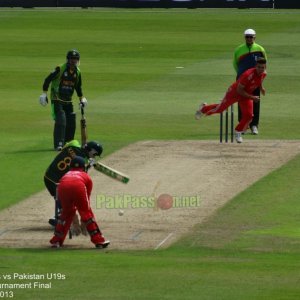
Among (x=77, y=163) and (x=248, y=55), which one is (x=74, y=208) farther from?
(x=248, y=55)

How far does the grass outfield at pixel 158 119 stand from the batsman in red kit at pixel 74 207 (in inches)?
10.8

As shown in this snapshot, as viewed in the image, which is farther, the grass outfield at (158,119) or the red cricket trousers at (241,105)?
the red cricket trousers at (241,105)

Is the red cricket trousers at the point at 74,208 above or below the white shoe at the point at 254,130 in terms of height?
above

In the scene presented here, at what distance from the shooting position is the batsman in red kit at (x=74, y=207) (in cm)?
1717

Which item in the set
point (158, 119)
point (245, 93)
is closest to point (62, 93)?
point (245, 93)

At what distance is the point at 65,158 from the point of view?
732 inches

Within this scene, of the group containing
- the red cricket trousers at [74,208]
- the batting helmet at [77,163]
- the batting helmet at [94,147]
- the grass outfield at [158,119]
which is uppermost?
the batting helmet at [94,147]

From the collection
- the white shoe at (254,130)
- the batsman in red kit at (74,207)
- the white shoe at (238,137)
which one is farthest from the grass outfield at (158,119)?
the white shoe at (238,137)

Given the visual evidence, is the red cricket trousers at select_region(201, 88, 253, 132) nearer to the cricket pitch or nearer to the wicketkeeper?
the cricket pitch

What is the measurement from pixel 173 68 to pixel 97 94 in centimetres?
706

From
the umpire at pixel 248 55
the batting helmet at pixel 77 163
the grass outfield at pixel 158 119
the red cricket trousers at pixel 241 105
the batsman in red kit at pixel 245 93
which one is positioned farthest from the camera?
the umpire at pixel 248 55

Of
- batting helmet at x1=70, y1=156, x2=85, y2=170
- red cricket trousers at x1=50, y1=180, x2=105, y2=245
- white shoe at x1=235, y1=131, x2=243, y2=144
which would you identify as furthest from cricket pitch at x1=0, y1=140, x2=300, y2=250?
batting helmet at x1=70, y1=156, x2=85, y2=170

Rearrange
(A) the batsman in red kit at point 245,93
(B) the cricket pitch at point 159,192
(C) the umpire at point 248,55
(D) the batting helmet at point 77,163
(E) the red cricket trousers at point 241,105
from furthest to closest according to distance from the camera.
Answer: (C) the umpire at point 248,55 < (E) the red cricket trousers at point 241,105 < (A) the batsman in red kit at point 245,93 < (B) the cricket pitch at point 159,192 < (D) the batting helmet at point 77,163

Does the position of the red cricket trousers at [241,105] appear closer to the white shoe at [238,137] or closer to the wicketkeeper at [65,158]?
the white shoe at [238,137]
